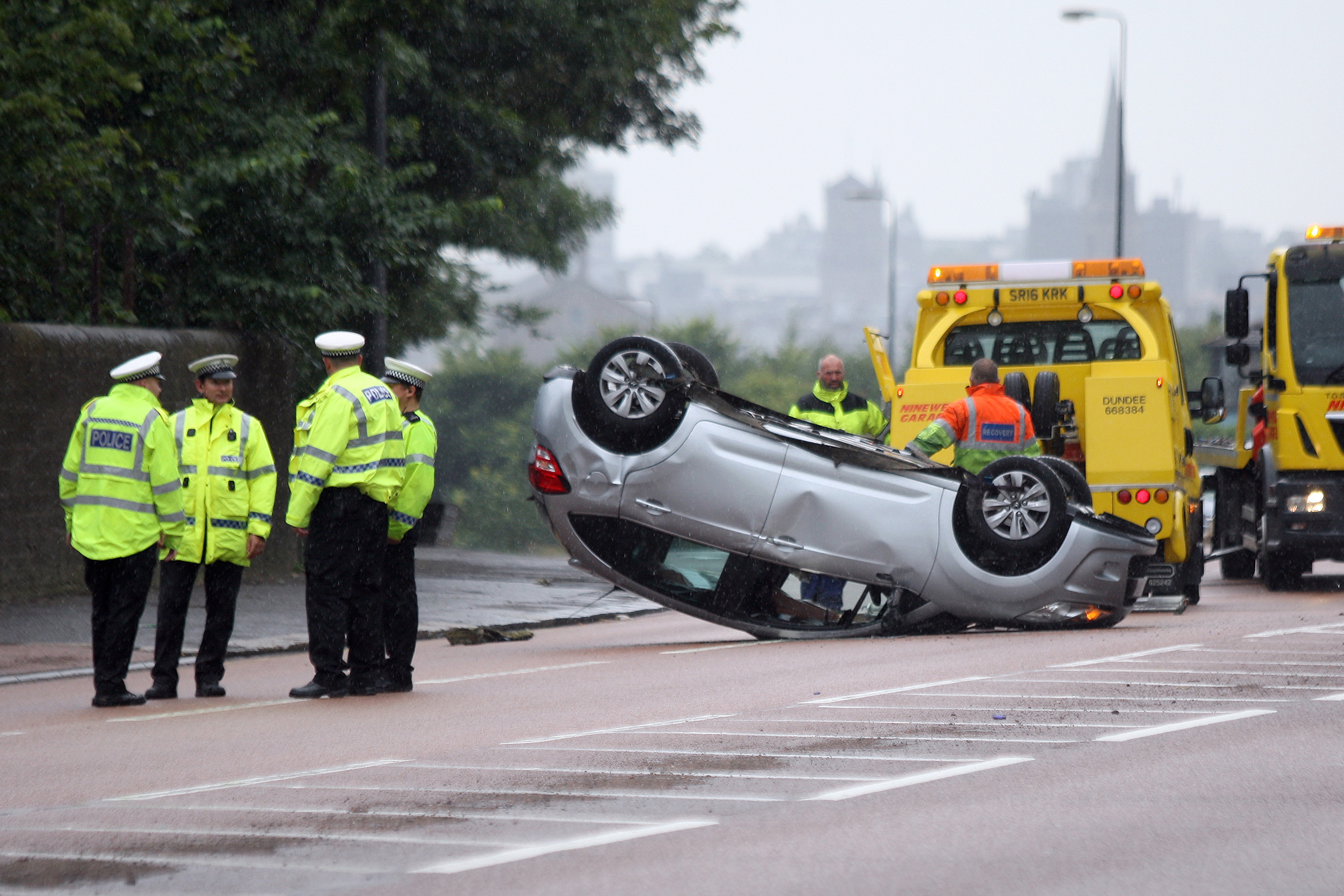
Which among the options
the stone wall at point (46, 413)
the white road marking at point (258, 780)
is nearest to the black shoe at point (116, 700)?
the white road marking at point (258, 780)

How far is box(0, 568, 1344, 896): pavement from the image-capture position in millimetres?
4820

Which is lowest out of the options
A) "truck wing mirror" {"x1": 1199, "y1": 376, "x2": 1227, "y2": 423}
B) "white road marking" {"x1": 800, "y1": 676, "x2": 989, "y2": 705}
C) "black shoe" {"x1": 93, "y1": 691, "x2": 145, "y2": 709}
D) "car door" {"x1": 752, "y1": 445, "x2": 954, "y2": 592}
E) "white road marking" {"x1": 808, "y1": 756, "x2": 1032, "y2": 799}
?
"black shoe" {"x1": 93, "y1": 691, "x2": 145, "y2": 709}

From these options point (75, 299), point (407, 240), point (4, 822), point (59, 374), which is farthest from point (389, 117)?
point (4, 822)

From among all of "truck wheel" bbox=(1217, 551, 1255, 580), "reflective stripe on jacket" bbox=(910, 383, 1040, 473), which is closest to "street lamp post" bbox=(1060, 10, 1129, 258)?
"truck wheel" bbox=(1217, 551, 1255, 580)

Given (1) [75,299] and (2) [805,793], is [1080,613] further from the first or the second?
(1) [75,299]

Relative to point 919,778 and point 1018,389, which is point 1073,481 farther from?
point 919,778

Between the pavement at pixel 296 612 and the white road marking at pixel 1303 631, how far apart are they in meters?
5.34

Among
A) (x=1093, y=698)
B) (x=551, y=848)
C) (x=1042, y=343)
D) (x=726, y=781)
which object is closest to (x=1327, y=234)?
(x=1042, y=343)

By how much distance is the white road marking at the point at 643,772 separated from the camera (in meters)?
6.13

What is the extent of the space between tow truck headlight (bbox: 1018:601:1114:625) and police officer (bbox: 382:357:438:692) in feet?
12.6

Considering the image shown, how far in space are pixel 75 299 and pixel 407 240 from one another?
3009 mm

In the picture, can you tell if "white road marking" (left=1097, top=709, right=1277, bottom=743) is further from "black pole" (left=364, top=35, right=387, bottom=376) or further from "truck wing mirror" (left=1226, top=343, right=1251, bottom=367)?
"black pole" (left=364, top=35, right=387, bottom=376)

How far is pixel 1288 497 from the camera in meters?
15.6

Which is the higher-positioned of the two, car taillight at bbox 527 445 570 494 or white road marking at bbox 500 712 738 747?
car taillight at bbox 527 445 570 494
